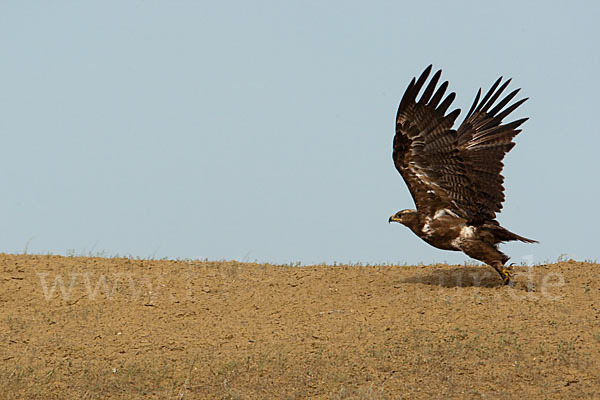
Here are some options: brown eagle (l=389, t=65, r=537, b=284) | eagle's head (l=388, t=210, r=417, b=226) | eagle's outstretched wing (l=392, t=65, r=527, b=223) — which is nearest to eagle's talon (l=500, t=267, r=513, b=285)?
brown eagle (l=389, t=65, r=537, b=284)

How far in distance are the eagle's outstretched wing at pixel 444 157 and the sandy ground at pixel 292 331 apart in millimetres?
1776

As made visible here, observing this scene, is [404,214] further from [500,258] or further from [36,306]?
[36,306]

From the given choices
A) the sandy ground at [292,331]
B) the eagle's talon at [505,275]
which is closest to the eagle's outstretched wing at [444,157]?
the eagle's talon at [505,275]

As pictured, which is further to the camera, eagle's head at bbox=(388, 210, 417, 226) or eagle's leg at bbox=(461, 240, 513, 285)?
eagle's head at bbox=(388, 210, 417, 226)

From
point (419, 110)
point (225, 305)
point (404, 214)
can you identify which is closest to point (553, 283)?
point (404, 214)

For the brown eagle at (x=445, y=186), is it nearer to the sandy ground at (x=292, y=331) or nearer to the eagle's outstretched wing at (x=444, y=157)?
the eagle's outstretched wing at (x=444, y=157)

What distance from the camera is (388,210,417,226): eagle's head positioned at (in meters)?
13.6

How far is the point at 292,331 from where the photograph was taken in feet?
41.7

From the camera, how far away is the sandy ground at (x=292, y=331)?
10.9 metres

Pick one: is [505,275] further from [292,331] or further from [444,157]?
[292,331]

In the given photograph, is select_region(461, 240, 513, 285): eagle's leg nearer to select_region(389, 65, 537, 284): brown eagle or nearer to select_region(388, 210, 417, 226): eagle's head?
select_region(389, 65, 537, 284): brown eagle

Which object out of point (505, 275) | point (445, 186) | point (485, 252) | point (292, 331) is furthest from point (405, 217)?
point (292, 331)

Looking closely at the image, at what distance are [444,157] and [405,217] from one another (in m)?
1.36

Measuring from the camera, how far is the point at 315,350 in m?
11.9
